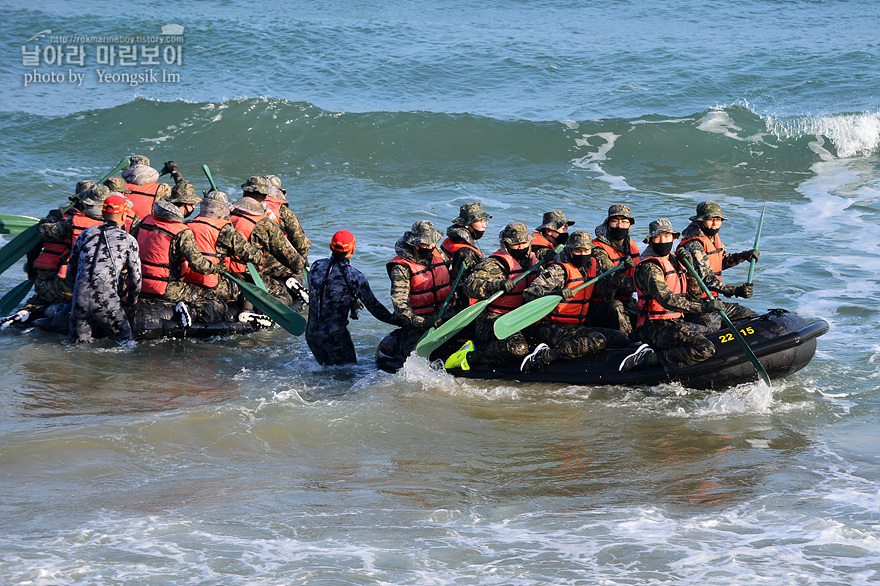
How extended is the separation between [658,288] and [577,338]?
2.74 ft

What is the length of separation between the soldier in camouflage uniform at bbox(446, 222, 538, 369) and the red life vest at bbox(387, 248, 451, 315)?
44cm

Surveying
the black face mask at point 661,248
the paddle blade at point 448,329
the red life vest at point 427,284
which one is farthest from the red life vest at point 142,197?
the black face mask at point 661,248

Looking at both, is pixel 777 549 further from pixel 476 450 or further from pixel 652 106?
pixel 652 106

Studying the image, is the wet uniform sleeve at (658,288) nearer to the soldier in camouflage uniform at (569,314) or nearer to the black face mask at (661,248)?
the black face mask at (661,248)

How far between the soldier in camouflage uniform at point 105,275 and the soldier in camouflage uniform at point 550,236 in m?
3.94

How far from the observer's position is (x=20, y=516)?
18.3ft

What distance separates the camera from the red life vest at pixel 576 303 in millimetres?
7984

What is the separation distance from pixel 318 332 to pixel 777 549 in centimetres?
478

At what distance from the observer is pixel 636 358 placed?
7867 millimetres

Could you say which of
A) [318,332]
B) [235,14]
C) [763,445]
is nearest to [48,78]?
[235,14]

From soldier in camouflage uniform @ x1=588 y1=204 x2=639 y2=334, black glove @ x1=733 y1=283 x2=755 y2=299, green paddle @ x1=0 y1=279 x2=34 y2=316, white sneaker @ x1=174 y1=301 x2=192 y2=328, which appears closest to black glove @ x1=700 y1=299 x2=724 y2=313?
black glove @ x1=733 y1=283 x2=755 y2=299

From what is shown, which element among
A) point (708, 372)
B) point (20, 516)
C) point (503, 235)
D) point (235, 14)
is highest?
point (235, 14)

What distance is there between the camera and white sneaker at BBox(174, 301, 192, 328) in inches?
382

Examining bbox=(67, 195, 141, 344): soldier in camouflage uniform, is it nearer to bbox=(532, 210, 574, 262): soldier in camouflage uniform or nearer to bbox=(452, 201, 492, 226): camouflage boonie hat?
bbox=(452, 201, 492, 226): camouflage boonie hat
